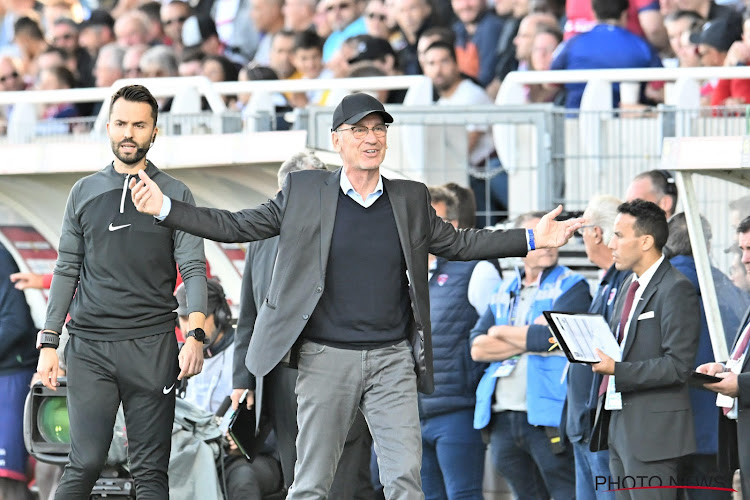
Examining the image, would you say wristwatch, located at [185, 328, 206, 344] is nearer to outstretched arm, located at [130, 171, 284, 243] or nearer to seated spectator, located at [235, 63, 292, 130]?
outstretched arm, located at [130, 171, 284, 243]

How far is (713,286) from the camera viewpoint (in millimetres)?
8266

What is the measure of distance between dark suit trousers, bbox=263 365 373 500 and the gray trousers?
92 cm

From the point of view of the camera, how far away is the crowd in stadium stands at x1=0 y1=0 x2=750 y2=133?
1173cm

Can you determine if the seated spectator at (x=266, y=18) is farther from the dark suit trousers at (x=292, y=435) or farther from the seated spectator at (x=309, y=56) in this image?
the dark suit trousers at (x=292, y=435)

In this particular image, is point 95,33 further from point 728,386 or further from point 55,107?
point 728,386

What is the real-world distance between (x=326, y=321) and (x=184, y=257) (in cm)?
105

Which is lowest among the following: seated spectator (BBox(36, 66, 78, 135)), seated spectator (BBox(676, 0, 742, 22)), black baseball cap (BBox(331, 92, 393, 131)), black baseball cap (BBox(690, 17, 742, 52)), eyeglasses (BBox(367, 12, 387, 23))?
black baseball cap (BBox(331, 92, 393, 131))

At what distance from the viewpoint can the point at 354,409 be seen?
22.3 ft

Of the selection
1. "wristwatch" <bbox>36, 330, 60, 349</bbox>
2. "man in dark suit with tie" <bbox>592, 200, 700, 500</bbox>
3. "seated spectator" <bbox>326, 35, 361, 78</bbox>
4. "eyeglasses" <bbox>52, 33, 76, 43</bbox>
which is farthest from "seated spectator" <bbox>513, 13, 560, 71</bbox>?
"wristwatch" <bbox>36, 330, 60, 349</bbox>

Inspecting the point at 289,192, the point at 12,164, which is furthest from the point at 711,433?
the point at 12,164

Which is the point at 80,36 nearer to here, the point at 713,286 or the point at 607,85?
the point at 607,85

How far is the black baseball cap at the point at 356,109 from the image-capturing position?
665cm

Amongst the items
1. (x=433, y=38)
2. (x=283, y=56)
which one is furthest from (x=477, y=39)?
(x=283, y=56)

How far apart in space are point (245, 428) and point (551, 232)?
7.15 ft
